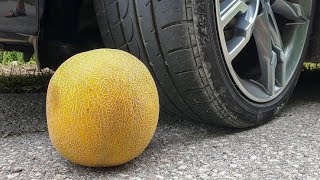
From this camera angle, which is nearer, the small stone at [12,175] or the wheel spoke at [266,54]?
the small stone at [12,175]

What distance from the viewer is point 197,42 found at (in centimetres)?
187

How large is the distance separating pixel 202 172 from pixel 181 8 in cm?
56

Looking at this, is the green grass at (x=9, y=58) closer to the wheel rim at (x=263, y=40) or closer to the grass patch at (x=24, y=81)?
the grass patch at (x=24, y=81)

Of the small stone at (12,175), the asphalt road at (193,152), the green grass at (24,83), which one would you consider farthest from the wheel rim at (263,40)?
the green grass at (24,83)

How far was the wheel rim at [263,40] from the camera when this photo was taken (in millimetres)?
2082

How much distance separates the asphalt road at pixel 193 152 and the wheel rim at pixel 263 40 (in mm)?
189

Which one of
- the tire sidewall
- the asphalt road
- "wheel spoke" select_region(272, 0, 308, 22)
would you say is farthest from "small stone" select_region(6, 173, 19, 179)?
"wheel spoke" select_region(272, 0, 308, 22)

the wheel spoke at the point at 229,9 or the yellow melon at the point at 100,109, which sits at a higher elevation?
the wheel spoke at the point at 229,9

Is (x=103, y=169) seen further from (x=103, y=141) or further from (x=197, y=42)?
(x=197, y=42)

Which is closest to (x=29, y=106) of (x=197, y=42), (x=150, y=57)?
(x=150, y=57)

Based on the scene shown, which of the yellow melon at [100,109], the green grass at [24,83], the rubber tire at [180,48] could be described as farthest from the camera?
the green grass at [24,83]

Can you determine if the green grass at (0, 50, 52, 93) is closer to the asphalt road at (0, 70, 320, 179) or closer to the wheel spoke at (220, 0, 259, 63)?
→ the asphalt road at (0, 70, 320, 179)

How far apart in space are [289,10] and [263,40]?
0.29m

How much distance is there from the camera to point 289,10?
2.47m
